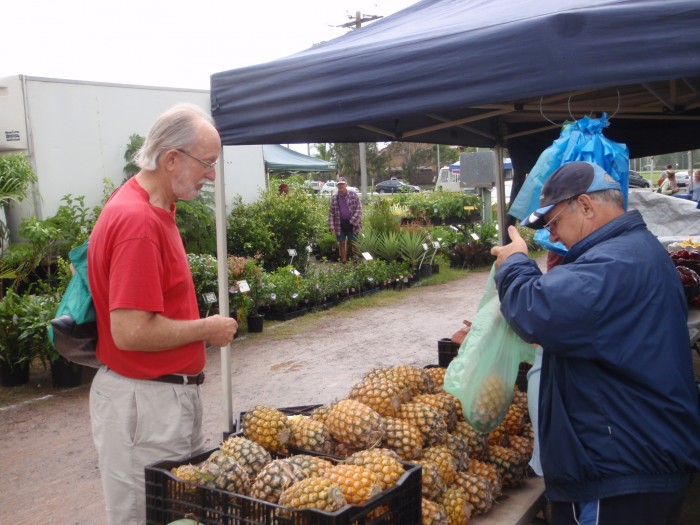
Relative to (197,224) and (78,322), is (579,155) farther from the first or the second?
(197,224)

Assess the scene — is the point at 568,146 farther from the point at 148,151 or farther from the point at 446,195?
the point at 446,195

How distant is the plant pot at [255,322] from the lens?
8.72 metres

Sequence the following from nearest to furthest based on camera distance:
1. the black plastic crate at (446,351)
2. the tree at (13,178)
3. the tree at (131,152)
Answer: the black plastic crate at (446,351), the tree at (13,178), the tree at (131,152)

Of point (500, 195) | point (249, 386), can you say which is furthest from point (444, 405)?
point (249, 386)

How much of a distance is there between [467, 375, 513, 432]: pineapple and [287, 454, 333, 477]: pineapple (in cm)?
60

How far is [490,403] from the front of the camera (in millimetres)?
2551

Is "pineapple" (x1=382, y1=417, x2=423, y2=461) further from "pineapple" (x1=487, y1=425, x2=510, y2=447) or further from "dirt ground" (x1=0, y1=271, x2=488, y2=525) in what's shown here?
"dirt ground" (x1=0, y1=271, x2=488, y2=525)

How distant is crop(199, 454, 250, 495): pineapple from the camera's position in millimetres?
2135

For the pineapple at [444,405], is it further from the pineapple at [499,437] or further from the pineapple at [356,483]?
the pineapple at [356,483]

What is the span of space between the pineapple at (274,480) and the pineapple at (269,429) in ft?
1.00

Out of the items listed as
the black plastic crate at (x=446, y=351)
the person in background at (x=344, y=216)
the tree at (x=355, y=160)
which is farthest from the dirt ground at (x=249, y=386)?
the tree at (x=355, y=160)

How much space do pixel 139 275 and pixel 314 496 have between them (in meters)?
0.91

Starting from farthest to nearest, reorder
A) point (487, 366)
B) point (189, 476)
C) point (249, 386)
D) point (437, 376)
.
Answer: point (249, 386) < point (437, 376) < point (487, 366) < point (189, 476)

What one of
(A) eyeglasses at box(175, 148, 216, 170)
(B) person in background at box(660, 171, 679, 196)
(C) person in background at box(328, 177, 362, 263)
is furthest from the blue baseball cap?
(B) person in background at box(660, 171, 679, 196)
